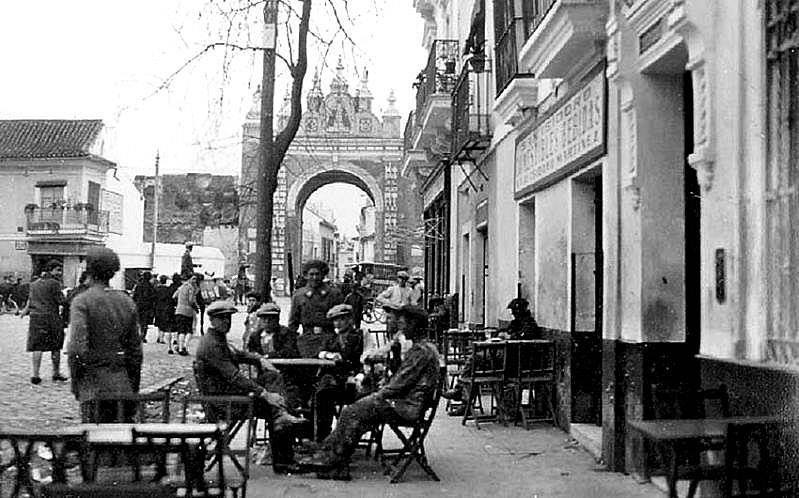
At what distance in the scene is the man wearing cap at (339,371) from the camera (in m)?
8.54

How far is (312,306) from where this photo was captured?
10922mm

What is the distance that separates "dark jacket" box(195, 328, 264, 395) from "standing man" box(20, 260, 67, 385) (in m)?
7.04

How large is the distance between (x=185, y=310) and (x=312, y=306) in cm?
885

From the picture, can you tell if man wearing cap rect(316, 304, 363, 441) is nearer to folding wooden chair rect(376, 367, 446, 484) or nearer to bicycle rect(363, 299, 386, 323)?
folding wooden chair rect(376, 367, 446, 484)

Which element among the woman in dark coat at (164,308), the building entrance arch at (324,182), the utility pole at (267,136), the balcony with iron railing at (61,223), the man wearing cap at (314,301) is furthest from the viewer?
the building entrance arch at (324,182)

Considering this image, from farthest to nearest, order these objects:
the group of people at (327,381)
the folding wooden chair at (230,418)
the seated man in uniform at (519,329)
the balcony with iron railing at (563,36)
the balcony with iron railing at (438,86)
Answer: the balcony with iron railing at (438,86) → the seated man in uniform at (519,329) → the balcony with iron railing at (563,36) → the group of people at (327,381) → the folding wooden chair at (230,418)

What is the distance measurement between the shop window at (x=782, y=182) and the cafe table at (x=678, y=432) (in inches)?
19.5

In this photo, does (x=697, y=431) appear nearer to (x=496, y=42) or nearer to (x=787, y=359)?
(x=787, y=359)

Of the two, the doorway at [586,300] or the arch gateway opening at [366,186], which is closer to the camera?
the doorway at [586,300]

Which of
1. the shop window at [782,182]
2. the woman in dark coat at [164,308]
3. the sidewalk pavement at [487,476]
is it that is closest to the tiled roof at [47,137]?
the woman in dark coat at [164,308]

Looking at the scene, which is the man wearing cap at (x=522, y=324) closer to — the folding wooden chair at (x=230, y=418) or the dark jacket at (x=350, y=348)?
the dark jacket at (x=350, y=348)

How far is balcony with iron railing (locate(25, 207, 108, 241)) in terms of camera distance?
47281 mm

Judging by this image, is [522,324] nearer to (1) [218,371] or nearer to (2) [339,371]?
(2) [339,371]

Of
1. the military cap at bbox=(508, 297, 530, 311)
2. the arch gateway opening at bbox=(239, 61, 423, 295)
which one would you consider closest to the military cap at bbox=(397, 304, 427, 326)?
the military cap at bbox=(508, 297, 530, 311)
